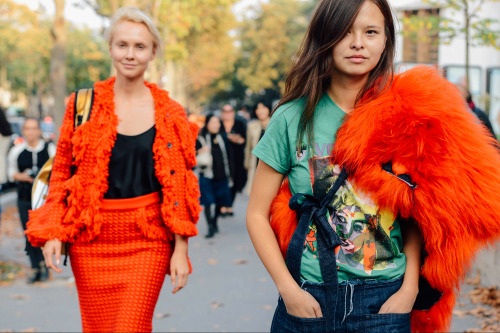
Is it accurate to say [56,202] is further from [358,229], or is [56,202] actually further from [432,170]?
[432,170]

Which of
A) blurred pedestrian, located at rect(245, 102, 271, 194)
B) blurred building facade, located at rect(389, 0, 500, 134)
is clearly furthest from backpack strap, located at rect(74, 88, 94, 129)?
blurred building facade, located at rect(389, 0, 500, 134)

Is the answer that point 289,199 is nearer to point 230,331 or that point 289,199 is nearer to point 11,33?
point 230,331

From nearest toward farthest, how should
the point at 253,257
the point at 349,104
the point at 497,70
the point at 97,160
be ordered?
the point at 349,104 < the point at 97,160 < the point at 253,257 < the point at 497,70

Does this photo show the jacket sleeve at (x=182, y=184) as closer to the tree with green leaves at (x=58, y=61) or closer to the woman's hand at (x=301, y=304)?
the woman's hand at (x=301, y=304)

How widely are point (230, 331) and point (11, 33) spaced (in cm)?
3691

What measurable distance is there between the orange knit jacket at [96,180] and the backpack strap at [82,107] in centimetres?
2

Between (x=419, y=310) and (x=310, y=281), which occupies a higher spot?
(x=310, y=281)

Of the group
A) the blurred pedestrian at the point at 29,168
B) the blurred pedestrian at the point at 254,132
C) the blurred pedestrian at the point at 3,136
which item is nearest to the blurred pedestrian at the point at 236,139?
the blurred pedestrian at the point at 254,132

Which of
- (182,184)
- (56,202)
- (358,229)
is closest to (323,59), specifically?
(358,229)

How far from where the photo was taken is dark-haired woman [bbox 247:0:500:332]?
2.24m

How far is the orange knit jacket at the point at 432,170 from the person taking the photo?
2.23m

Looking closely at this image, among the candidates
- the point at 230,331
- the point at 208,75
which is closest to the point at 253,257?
the point at 230,331

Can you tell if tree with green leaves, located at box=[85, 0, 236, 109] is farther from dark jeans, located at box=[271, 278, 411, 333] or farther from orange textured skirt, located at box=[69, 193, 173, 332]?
dark jeans, located at box=[271, 278, 411, 333]

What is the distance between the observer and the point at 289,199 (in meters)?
2.39
